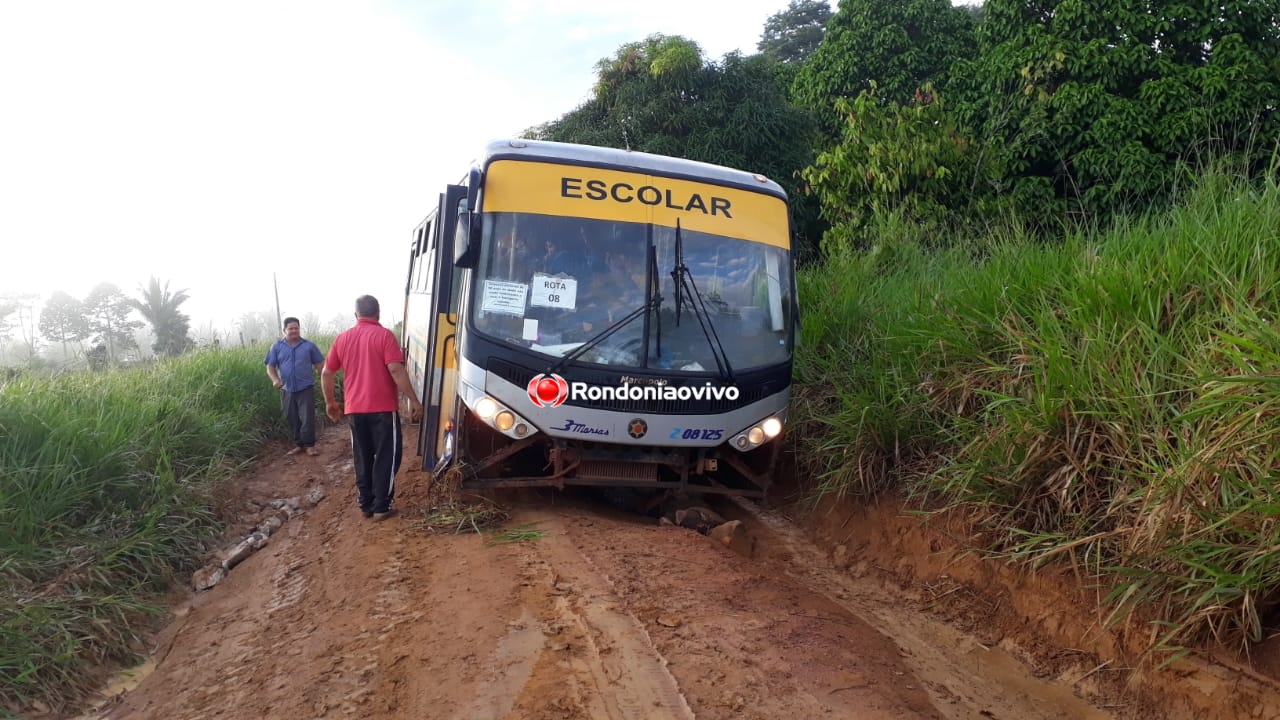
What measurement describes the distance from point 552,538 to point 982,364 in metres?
2.80

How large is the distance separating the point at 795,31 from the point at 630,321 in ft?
96.1

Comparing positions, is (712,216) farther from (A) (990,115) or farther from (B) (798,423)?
(A) (990,115)

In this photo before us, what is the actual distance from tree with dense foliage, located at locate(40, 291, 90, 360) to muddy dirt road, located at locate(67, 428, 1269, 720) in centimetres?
3519

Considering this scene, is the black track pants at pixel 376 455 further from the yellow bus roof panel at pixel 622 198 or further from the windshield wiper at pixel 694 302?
the windshield wiper at pixel 694 302

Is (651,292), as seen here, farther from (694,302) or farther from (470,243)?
(470,243)

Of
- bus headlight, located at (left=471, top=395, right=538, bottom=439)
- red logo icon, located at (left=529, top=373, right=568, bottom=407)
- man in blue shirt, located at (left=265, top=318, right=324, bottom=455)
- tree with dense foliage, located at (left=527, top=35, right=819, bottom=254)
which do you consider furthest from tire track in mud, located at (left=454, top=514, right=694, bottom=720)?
tree with dense foliage, located at (left=527, top=35, right=819, bottom=254)

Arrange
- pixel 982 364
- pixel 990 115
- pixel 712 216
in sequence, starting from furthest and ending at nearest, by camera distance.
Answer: pixel 990 115
pixel 712 216
pixel 982 364

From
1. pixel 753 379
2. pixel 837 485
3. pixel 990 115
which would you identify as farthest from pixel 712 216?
pixel 990 115

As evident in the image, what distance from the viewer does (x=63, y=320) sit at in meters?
36.1

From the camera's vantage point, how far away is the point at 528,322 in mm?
5445

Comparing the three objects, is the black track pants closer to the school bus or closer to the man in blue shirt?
the school bus

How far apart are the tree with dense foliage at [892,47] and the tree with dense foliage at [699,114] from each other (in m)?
0.91

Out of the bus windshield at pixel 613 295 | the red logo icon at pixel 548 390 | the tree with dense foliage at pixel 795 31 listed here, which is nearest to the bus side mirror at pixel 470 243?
the bus windshield at pixel 613 295

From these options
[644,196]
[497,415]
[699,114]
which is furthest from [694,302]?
[699,114]
